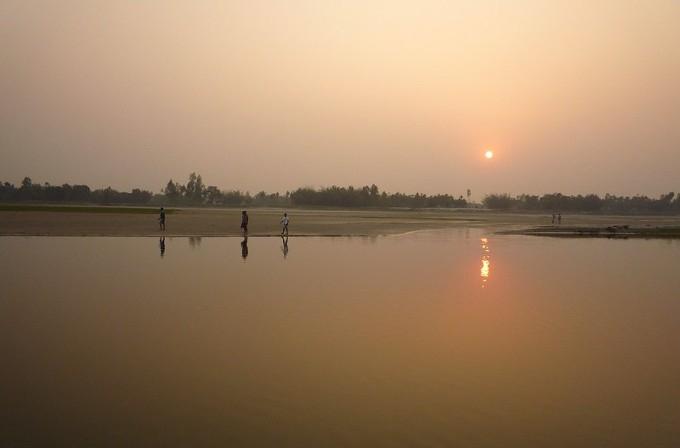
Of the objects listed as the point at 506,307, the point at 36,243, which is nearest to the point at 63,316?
the point at 506,307

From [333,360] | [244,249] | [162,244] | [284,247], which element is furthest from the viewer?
[162,244]

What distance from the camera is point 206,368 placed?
886 cm

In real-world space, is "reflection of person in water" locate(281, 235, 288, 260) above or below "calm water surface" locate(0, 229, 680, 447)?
below

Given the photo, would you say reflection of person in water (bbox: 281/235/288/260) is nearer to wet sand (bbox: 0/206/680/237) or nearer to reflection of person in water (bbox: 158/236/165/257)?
wet sand (bbox: 0/206/680/237)

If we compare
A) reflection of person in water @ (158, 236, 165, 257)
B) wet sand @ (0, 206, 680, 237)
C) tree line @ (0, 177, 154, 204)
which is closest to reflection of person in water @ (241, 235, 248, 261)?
reflection of person in water @ (158, 236, 165, 257)

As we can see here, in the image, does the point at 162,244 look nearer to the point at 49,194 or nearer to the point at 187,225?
the point at 187,225

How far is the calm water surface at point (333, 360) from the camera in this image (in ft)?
22.1

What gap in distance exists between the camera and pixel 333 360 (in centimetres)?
943

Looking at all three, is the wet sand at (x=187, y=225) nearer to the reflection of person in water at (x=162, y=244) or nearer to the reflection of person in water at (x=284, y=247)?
the reflection of person in water at (x=162, y=244)

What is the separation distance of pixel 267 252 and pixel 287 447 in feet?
73.8

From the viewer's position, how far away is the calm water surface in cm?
674

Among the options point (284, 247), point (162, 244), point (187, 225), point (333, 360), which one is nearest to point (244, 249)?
point (284, 247)

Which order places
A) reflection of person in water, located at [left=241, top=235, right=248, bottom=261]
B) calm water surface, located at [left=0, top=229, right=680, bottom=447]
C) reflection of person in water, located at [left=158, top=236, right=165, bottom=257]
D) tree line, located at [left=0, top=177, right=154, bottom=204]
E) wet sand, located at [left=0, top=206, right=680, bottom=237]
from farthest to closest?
tree line, located at [left=0, top=177, right=154, bottom=204]
wet sand, located at [left=0, top=206, right=680, bottom=237]
reflection of person in water, located at [left=158, top=236, right=165, bottom=257]
reflection of person in water, located at [left=241, top=235, right=248, bottom=261]
calm water surface, located at [left=0, top=229, right=680, bottom=447]

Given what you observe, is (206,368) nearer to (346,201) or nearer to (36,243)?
(36,243)
